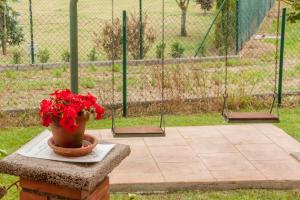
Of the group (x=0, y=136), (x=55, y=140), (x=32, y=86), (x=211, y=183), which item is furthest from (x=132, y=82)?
(x=55, y=140)

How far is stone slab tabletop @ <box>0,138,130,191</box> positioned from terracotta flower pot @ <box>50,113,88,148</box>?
0.57ft

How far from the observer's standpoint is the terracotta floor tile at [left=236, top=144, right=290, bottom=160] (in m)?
7.32

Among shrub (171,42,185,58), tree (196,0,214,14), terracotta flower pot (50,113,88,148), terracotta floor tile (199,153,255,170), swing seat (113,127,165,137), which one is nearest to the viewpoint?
terracotta flower pot (50,113,88,148)

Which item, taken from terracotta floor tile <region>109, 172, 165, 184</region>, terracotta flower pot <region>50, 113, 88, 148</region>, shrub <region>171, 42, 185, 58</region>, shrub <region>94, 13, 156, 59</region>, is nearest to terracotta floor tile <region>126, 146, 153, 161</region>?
terracotta floor tile <region>109, 172, 165, 184</region>

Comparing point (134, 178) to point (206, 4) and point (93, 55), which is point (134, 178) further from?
point (206, 4)

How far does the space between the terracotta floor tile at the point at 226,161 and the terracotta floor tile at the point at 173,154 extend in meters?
0.15

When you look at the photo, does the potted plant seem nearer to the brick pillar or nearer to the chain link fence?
the brick pillar

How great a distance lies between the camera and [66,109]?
4309mm

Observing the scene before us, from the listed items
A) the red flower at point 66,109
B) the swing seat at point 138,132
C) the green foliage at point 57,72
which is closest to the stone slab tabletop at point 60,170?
the red flower at point 66,109

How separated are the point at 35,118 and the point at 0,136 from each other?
1.09 meters

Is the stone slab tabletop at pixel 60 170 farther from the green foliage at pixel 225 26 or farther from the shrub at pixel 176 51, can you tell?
the green foliage at pixel 225 26

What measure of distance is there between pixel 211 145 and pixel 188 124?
1334 millimetres

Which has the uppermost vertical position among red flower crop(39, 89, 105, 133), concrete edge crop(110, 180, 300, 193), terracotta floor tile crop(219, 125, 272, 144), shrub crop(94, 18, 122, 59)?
shrub crop(94, 18, 122, 59)

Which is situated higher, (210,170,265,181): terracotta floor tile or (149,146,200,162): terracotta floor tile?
(149,146,200,162): terracotta floor tile
